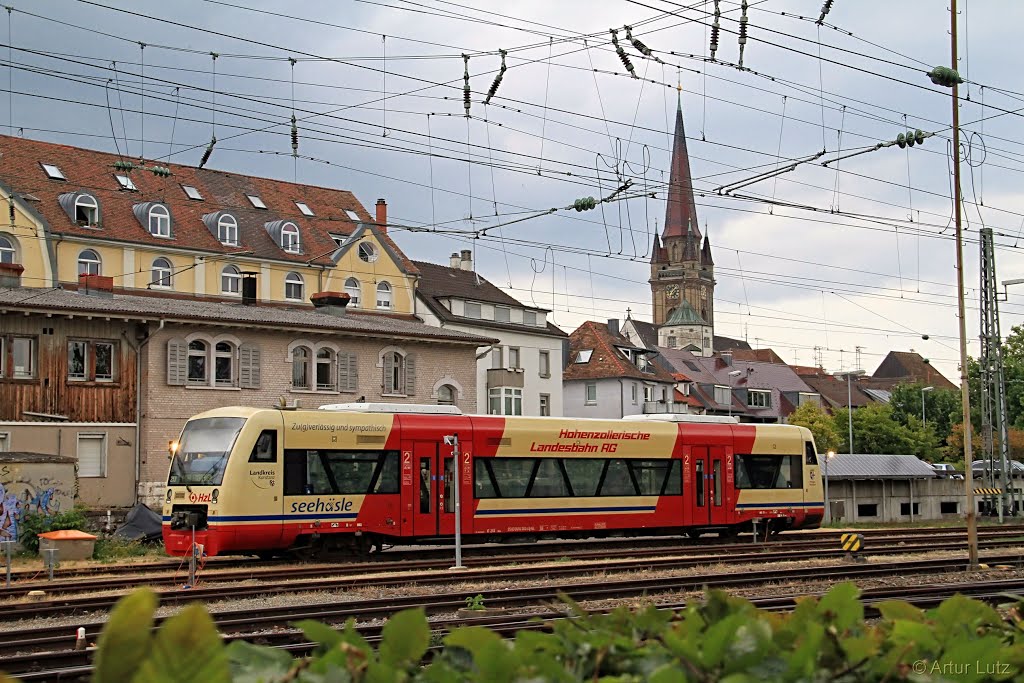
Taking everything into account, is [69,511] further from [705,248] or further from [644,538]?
[705,248]

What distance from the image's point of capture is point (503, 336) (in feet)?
192

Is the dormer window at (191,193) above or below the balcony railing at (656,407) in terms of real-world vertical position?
above

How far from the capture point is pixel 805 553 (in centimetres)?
2441

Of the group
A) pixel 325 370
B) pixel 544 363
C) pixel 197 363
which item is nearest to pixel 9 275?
pixel 197 363

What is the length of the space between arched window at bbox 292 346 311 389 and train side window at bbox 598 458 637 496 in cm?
1407

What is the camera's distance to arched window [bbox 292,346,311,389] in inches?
1457

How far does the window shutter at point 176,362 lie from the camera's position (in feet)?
110

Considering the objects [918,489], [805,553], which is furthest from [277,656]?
[918,489]

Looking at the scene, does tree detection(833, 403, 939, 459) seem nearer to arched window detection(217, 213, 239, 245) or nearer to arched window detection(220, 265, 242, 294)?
arched window detection(220, 265, 242, 294)

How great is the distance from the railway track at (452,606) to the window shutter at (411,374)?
21.1 m

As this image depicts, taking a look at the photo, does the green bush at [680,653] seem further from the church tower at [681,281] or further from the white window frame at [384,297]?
the church tower at [681,281]

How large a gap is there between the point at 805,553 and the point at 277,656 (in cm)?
2238

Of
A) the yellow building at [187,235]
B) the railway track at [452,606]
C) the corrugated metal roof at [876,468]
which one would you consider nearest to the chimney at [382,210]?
the yellow building at [187,235]

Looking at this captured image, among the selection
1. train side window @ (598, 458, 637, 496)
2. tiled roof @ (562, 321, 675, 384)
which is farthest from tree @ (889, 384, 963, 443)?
train side window @ (598, 458, 637, 496)
